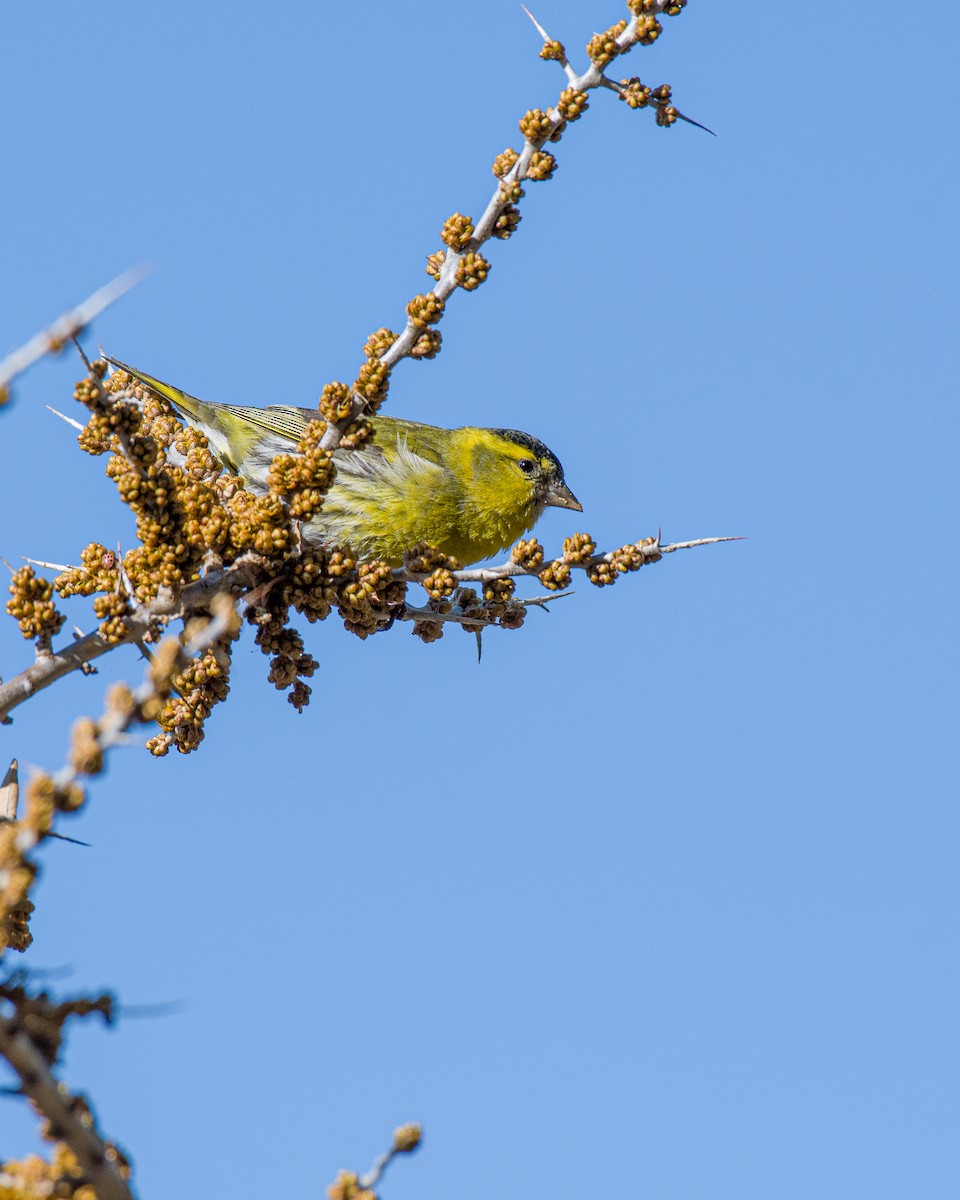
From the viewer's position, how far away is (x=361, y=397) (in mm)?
4648

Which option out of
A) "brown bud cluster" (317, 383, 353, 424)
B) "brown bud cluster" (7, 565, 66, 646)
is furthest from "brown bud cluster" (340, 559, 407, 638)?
"brown bud cluster" (7, 565, 66, 646)

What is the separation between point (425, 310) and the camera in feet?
15.2

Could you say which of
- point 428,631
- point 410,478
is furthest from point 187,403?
point 428,631

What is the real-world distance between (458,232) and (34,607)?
1906 millimetres

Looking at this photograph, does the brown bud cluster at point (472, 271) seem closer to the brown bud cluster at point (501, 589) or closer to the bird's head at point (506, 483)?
the brown bud cluster at point (501, 589)

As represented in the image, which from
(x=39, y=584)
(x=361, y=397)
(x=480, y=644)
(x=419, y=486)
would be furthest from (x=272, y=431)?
(x=39, y=584)

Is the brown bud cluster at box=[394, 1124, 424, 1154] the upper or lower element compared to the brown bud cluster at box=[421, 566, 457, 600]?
lower

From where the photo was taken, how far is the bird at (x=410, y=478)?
7.16 meters

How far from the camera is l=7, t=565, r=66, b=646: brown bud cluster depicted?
385 centimetres

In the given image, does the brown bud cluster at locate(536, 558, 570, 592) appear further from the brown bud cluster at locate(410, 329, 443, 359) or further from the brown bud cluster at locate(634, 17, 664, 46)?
the brown bud cluster at locate(634, 17, 664, 46)

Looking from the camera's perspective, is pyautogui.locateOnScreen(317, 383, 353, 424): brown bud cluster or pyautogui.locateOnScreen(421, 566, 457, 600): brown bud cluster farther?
pyautogui.locateOnScreen(421, 566, 457, 600): brown bud cluster

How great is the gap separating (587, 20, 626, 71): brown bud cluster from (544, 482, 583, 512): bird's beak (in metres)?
3.49

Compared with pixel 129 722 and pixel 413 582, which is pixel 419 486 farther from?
pixel 129 722

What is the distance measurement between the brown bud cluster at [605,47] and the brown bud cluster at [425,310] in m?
1.04
